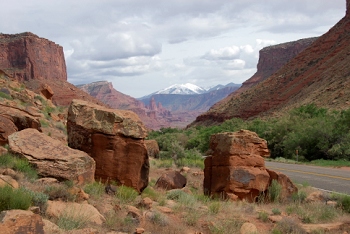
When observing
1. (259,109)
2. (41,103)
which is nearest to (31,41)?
(259,109)

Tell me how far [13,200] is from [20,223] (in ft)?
3.42

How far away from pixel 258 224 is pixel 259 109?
7456 centimetres

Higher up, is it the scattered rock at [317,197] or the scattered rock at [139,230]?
the scattered rock at [139,230]

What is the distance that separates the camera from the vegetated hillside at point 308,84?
191 feet

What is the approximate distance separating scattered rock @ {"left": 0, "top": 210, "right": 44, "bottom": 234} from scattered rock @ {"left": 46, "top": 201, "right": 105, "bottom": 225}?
4.22 ft

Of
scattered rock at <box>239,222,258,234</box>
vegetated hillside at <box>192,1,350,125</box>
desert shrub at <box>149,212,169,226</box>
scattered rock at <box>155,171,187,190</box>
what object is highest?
vegetated hillside at <box>192,1,350,125</box>

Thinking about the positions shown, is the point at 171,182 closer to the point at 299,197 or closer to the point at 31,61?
the point at 299,197

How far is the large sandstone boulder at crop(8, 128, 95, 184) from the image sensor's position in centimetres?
885

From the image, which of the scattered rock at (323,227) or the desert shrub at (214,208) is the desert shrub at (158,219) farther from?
the scattered rock at (323,227)

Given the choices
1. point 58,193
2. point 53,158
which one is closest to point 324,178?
point 53,158

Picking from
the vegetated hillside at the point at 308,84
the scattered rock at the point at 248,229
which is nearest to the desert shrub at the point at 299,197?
the scattered rock at the point at 248,229

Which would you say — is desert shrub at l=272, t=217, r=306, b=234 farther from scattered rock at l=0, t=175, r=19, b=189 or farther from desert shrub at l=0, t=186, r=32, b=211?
scattered rock at l=0, t=175, r=19, b=189

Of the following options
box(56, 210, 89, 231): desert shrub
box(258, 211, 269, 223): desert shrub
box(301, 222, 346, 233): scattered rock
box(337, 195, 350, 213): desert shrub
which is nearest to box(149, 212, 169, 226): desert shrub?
box(56, 210, 89, 231): desert shrub

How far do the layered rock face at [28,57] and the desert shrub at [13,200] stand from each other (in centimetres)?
11069
